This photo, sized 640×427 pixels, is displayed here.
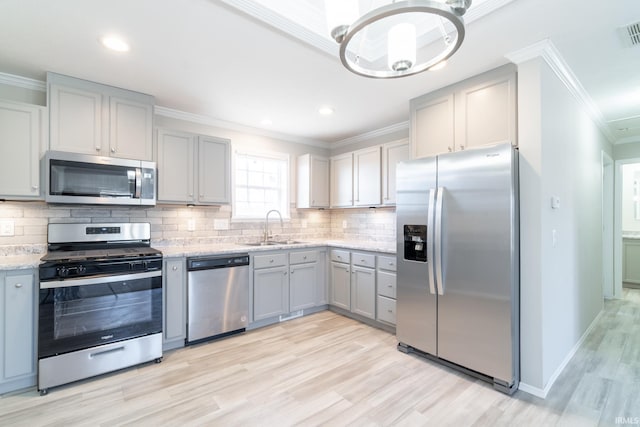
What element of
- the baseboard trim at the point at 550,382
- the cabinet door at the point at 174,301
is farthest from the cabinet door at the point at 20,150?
the baseboard trim at the point at 550,382

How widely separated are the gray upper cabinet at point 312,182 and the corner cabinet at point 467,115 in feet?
5.65

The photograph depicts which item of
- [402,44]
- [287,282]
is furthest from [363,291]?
[402,44]

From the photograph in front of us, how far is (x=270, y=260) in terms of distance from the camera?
138 inches

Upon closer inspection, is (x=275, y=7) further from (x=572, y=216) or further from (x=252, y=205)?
(x=572, y=216)

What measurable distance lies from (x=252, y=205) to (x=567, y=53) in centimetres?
359

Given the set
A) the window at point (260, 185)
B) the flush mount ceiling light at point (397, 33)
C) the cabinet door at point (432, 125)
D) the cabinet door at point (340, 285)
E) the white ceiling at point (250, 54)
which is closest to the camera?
the flush mount ceiling light at point (397, 33)

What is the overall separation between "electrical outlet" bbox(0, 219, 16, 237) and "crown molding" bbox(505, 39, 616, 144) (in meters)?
4.26

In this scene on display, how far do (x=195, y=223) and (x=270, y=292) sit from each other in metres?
1.23

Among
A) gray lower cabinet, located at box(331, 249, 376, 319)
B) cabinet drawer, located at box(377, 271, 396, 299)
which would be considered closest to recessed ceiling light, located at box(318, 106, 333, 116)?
gray lower cabinet, located at box(331, 249, 376, 319)

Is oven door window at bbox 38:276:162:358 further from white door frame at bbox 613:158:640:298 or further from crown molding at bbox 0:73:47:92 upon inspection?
white door frame at bbox 613:158:640:298

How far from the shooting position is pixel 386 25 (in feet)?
7.27

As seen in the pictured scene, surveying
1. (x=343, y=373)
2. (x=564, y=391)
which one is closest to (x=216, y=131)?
(x=343, y=373)

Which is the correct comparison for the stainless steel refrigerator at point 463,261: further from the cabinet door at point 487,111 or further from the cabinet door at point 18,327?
the cabinet door at point 18,327

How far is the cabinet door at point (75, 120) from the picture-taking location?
2.55 meters
